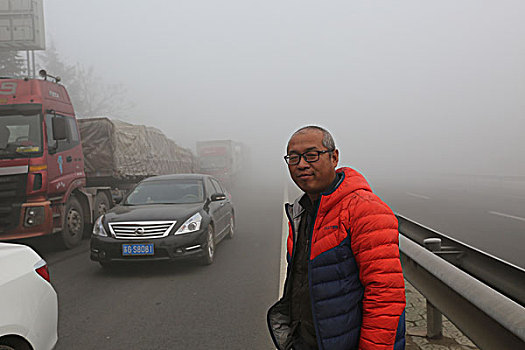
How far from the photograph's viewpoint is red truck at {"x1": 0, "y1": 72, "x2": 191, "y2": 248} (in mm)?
7945

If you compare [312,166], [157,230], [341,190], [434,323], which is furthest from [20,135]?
[341,190]

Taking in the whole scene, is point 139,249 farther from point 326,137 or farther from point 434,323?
point 326,137

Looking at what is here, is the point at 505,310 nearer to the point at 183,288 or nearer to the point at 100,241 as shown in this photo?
the point at 183,288

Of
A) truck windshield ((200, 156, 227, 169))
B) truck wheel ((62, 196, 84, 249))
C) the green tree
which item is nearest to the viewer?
truck wheel ((62, 196, 84, 249))

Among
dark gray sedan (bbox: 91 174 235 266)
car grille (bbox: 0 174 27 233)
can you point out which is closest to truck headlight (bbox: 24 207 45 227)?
car grille (bbox: 0 174 27 233)

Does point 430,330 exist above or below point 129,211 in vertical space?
below

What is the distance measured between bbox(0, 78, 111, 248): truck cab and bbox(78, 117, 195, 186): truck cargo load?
3097 mm

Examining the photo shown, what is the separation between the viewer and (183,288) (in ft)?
19.6

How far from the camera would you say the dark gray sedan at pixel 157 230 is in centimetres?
648

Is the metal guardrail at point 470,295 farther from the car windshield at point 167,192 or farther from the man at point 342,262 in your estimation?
the car windshield at point 167,192

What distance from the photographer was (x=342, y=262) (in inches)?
75.7

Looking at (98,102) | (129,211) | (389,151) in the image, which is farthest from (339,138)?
(129,211)

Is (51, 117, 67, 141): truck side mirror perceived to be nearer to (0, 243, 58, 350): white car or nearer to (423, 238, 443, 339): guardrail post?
(0, 243, 58, 350): white car

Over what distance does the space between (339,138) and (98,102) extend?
72.4 metres
